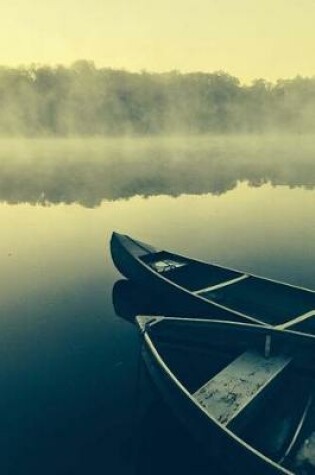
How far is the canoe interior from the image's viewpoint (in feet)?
49.0

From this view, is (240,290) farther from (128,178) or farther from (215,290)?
(128,178)

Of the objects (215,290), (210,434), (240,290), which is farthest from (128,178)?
(210,434)

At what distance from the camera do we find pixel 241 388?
32.3 ft

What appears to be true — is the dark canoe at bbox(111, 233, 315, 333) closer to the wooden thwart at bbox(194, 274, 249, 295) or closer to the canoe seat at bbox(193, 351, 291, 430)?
the wooden thwart at bbox(194, 274, 249, 295)

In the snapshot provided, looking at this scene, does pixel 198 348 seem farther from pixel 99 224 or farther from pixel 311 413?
pixel 99 224

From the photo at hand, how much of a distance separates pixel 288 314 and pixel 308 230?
1441 centimetres

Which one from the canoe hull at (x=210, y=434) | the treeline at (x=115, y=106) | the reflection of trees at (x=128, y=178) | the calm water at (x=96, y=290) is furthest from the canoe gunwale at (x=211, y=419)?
the treeline at (x=115, y=106)

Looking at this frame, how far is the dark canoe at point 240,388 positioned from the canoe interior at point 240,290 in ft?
6.55

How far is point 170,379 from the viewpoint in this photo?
9109 millimetres

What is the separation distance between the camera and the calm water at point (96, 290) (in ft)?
32.3

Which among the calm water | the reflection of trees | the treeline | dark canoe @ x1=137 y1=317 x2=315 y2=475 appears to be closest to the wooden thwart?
the calm water

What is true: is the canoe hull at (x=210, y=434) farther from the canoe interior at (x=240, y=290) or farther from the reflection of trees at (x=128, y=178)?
the reflection of trees at (x=128, y=178)

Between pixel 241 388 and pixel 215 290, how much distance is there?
601cm

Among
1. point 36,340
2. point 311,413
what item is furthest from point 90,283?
point 311,413
